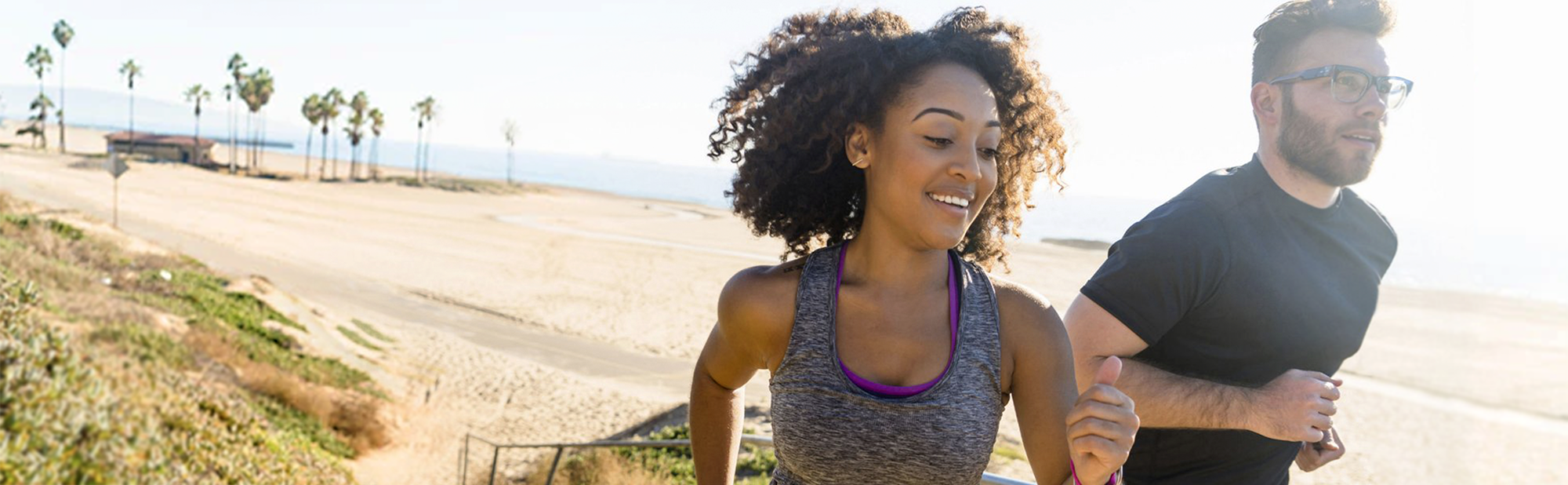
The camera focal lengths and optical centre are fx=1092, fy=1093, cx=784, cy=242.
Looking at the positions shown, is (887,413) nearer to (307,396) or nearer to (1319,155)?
(1319,155)

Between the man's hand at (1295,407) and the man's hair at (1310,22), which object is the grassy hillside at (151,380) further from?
the man's hair at (1310,22)

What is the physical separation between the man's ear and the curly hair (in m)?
0.83

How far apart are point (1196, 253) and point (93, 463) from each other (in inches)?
127

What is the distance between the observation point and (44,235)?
16266 millimetres

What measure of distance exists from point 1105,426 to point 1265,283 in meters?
1.05

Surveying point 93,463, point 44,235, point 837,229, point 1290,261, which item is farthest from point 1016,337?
point 44,235

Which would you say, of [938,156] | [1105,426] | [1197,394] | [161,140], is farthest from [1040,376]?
[161,140]

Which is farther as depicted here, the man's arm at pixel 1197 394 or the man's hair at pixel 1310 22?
the man's hair at pixel 1310 22

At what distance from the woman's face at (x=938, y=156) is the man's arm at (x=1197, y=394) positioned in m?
0.62

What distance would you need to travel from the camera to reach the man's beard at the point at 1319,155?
2.65 meters

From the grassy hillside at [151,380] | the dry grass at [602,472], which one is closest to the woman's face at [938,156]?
the grassy hillside at [151,380]

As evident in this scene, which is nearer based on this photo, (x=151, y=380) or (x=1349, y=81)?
(x=1349, y=81)

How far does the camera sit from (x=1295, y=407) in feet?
7.72

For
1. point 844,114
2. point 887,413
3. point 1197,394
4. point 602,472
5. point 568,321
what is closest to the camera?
point 887,413
